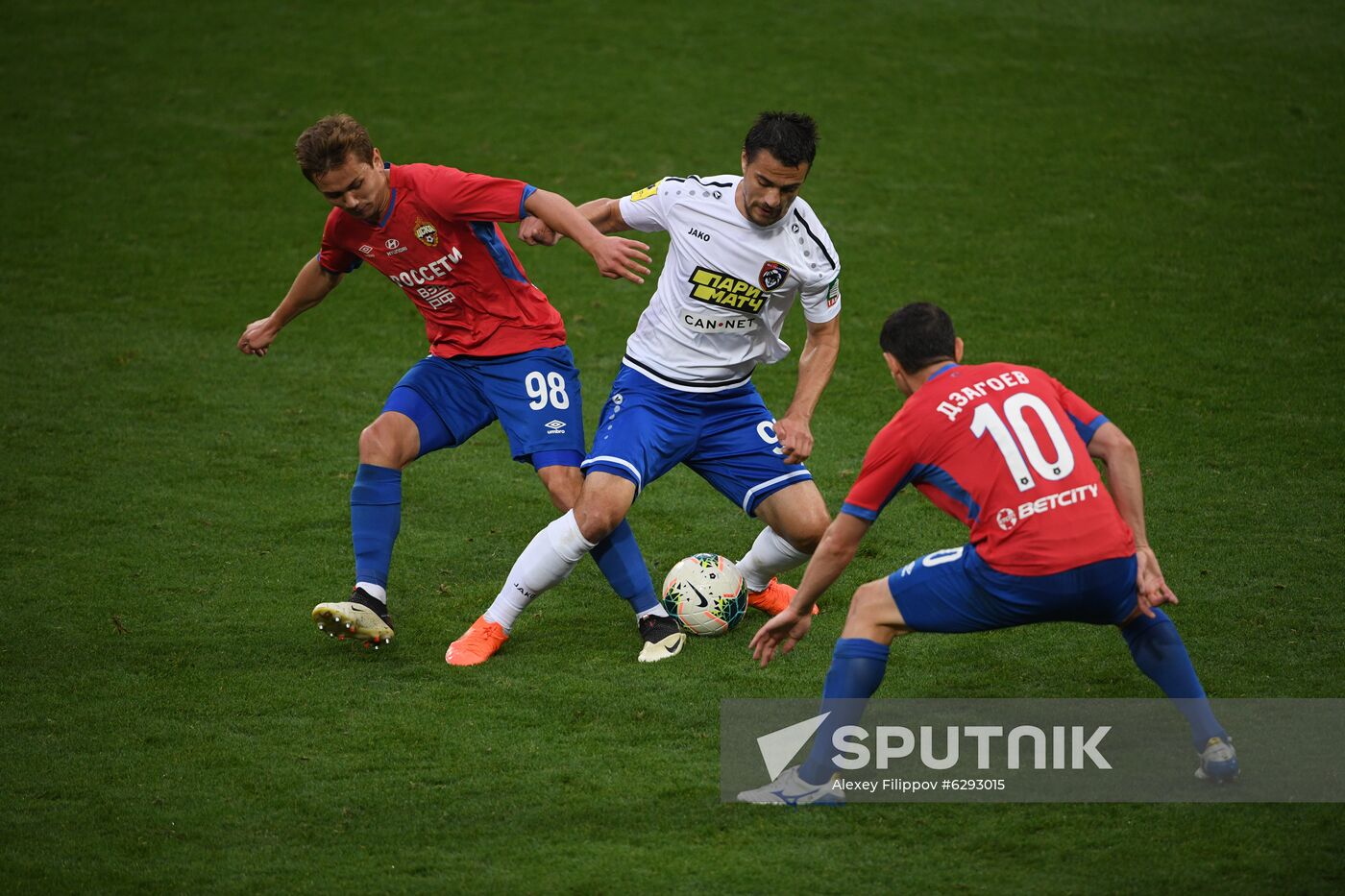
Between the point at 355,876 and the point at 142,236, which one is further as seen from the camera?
the point at 142,236

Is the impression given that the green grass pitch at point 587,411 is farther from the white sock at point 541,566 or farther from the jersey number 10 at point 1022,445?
the jersey number 10 at point 1022,445

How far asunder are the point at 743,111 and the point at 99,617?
388 inches

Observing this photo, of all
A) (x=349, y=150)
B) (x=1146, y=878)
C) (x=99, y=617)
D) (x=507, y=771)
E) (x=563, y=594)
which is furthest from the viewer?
(x=563, y=594)

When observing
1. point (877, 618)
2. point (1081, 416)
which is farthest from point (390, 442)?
point (1081, 416)

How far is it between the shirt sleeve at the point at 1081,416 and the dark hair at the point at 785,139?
151 cm

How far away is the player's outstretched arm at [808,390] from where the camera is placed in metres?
5.54

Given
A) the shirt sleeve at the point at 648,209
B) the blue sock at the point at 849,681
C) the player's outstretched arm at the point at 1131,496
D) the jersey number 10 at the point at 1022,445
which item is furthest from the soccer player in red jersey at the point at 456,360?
the player's outstretched arm at the point at 1131,496

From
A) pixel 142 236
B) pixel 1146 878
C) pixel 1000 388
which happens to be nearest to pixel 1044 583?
pixel 1000 388

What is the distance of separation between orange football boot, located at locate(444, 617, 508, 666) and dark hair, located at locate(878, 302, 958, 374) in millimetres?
2343

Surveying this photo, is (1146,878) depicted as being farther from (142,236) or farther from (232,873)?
(142,236)

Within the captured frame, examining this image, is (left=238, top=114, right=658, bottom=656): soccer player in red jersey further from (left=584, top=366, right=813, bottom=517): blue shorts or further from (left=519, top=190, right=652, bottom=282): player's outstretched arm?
(left=584, top=366, right=813, bottom=517): blue shorts

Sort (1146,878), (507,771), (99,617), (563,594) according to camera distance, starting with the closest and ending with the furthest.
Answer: (1146,878), (507,771), (99,617), (563,594)

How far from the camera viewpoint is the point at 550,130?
1404 cm

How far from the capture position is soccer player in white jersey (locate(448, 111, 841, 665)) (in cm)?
565
